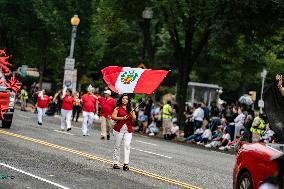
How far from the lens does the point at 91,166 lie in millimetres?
16156

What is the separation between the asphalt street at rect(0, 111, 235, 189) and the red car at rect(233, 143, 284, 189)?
2.76 m

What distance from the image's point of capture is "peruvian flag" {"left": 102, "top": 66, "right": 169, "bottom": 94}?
53.1ft

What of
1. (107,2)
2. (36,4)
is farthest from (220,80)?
(107,2)

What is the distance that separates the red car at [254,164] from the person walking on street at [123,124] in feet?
16.3

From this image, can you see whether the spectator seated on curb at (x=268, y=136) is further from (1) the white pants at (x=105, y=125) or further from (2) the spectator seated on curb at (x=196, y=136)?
(1) the white pants at (x=105, y=125)

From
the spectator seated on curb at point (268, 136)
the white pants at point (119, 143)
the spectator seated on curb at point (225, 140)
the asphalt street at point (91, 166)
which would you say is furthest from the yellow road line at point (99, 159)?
the spectator seated on curb at point (225, 140)

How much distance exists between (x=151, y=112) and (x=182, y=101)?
231 cm

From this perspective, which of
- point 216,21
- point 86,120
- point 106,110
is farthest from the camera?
point 216,21

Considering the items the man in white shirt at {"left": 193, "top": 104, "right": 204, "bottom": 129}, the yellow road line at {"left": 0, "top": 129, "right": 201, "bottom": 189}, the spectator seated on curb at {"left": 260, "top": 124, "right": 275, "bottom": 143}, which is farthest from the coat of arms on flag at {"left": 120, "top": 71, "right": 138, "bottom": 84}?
the man in white shirt at {"left": 193, "top": 104, "right": 204, "bottom": 129}

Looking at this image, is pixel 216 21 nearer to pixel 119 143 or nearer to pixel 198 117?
pixel 198 117

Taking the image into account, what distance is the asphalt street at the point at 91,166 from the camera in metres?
13.5

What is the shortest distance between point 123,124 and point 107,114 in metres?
9.32

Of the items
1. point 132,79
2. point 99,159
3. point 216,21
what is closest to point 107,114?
point 99,159

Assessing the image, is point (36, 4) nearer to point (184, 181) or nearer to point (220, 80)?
point (220, 80)
